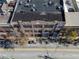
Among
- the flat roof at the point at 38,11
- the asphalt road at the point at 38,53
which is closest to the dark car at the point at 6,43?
the asphalt road at the point at 38,53

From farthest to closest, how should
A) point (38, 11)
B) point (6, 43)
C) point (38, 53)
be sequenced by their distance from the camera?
point (38, 11), point (6, 43), point (38, 53)

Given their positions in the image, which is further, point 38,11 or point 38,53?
point 38,11

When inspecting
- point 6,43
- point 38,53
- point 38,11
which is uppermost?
point 38,11

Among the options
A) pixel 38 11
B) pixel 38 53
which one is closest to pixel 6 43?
pixel 38 53

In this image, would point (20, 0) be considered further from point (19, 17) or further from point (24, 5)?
point (19, 17)

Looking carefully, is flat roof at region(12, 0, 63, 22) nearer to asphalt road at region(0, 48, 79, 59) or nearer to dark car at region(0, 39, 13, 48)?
dark car at region(0, 39, 13, 48)

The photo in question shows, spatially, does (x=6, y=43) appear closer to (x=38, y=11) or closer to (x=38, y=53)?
(x=38, y=53)

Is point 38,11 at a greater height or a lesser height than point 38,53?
greater

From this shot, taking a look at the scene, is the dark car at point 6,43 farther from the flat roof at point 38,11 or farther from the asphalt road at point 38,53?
the flat roof at point 38,11

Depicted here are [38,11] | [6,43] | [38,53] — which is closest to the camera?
[38,53]

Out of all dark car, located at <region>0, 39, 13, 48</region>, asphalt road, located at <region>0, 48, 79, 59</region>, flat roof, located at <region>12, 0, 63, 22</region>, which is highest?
flat roof, located at <region>12, 0, 63, 22</region>

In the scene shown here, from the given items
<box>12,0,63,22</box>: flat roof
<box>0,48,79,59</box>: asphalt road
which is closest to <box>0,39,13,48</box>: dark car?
<box>0,48,79,59</box>: asphalt road
